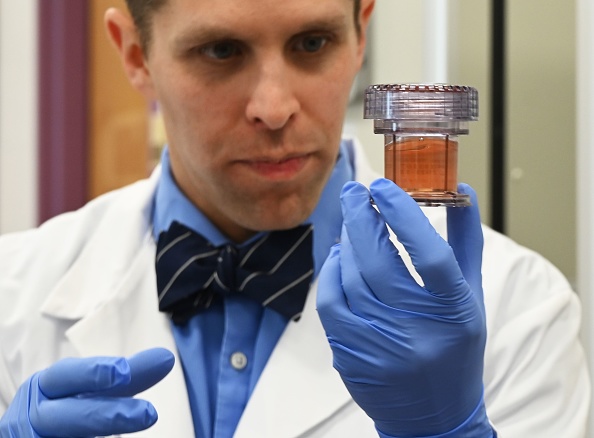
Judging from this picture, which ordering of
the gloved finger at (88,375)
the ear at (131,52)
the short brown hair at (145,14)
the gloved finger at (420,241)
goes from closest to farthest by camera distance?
1. the gloved finger at (420,241)
2. the gloved finger at (88,375)
3. the short brown hair at (145,14)
4. the ear at (131,52)

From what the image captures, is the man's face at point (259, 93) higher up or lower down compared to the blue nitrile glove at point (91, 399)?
higher up

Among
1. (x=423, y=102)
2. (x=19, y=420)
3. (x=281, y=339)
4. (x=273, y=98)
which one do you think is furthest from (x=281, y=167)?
(x=19, y=420)

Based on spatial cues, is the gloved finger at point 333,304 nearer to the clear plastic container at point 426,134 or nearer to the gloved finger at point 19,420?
the clear plastic container at point 426,134

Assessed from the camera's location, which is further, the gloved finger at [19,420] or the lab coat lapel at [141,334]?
the lab coat lapel at [141,334]

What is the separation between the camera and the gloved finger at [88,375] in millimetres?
973

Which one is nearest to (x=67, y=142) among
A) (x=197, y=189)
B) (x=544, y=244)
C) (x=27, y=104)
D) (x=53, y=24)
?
(x=27, y=104)

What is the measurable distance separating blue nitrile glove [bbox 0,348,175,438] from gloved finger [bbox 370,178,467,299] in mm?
329

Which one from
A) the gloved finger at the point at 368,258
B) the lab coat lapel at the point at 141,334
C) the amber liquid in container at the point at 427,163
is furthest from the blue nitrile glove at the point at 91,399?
the amber liquid in container at the point at 427,163

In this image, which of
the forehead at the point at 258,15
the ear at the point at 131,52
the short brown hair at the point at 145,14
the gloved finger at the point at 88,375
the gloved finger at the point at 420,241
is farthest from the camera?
the ear at the point at 131,52

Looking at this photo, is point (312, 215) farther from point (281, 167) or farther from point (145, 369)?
point (145, 369)

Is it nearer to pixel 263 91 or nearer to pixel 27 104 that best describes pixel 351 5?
pixel 263 91

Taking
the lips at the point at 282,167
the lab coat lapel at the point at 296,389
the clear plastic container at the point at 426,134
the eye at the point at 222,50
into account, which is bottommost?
the lab coat lapel at the point at 296,389

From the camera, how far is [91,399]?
3.27 ft

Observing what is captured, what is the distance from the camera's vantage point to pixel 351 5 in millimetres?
1191
